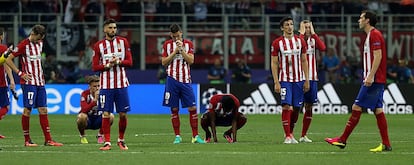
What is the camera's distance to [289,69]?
796 inches

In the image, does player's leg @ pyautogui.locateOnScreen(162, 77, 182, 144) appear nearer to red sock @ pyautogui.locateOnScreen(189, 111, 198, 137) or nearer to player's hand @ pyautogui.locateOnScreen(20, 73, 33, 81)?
red sock @ pyautogui.locateOnScreen(189, 111, 198, 137)

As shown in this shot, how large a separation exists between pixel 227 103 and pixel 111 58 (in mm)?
3079

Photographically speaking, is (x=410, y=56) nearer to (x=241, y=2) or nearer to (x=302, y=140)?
(x=241, y=2)

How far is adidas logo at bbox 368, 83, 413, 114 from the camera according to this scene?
35.7 metres

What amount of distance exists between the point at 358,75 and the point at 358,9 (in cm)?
327

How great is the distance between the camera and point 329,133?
2423 cm

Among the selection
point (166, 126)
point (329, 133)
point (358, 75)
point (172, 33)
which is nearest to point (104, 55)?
point (172, 33)

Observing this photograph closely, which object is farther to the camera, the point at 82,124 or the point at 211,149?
the point at 82,124

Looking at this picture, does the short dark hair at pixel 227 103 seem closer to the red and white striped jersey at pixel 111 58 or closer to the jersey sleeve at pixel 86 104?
the jersey sleeve at pixel 86 104

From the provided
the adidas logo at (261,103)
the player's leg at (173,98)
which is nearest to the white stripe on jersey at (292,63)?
the player's leg at (173,98)

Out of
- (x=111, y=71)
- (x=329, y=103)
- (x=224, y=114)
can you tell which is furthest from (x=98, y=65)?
(x=329, y=103)

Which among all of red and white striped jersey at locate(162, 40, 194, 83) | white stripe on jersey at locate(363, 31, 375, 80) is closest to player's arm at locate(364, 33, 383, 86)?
white stripe on jersey at locate(363, 31, 375, 80)

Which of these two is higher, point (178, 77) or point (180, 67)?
point (180, 67)

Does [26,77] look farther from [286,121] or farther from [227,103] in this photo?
[286,121]
